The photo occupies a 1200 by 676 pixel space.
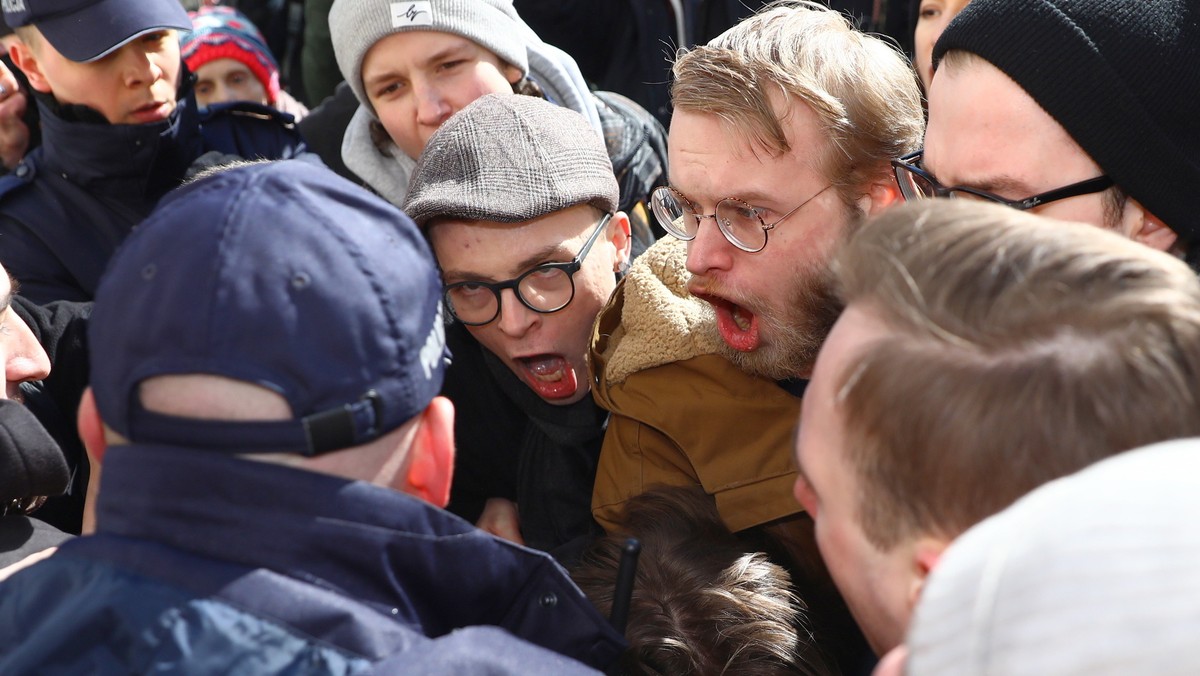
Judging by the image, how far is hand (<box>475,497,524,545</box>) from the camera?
2561 millimetres

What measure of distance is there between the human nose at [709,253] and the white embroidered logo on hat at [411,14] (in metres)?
1.27

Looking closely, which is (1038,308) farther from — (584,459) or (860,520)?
(584,459)

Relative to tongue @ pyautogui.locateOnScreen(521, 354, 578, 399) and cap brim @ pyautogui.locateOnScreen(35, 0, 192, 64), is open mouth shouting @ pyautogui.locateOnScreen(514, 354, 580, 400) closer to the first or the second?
tongue @ pyautogui.locateOnScreen(521, 354, 578, 399)

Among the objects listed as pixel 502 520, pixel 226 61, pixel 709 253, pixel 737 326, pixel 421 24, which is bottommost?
pixel 502 520

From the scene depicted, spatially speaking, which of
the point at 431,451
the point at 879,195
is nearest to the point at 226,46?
the point at 879,195

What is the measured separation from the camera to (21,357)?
89.5 inches

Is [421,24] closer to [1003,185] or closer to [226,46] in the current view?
[1003,185]

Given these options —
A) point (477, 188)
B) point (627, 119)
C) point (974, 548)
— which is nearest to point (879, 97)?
point (477, 188)

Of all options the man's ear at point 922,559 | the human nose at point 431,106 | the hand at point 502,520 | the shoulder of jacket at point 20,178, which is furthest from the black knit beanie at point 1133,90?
the shoulder of jacket at point 20,178

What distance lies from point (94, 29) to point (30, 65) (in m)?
0.30

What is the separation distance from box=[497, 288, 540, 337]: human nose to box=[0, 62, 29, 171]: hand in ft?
7.22

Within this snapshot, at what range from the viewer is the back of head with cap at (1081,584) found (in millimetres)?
771

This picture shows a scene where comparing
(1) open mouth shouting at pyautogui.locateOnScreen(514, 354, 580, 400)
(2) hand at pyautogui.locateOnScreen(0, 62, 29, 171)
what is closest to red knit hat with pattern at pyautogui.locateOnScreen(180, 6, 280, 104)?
(2) hand at pyautogui.locateOnScreen(0, 62, 29, 171)

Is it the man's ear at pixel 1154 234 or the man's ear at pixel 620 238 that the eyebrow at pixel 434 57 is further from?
the man's ear at pixel 1154 234
